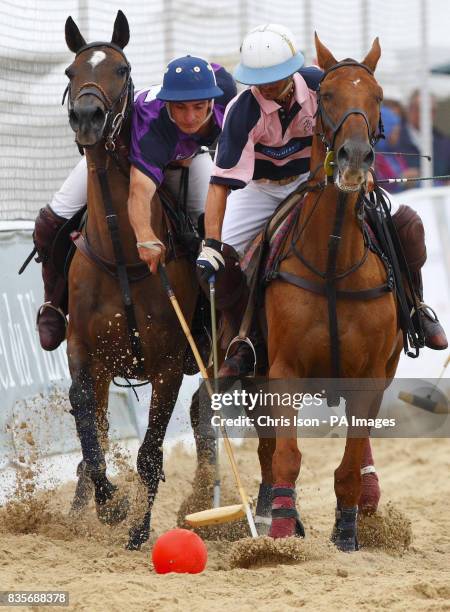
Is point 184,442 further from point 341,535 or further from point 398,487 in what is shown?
point 341,535

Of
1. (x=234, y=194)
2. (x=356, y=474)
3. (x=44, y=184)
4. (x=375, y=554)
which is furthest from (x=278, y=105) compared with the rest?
(x=44, y=184)

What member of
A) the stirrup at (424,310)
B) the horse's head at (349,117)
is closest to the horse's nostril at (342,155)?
the horse's head at (349,117)

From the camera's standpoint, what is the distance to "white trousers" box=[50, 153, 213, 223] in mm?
7020

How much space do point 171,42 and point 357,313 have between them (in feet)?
17.7

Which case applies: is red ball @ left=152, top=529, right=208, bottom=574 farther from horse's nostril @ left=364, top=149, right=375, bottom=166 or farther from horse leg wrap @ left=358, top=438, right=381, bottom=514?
horse's nostril @ left=364, top=149, right=375, bottom=166

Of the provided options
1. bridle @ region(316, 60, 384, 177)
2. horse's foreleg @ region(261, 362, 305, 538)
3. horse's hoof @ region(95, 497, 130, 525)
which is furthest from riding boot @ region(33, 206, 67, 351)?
bridle @ region(316, 60, 384, 177)

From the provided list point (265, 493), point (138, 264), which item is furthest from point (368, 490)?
point (138, 264)

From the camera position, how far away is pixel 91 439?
6574mm

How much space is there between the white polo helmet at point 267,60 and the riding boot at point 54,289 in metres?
1.44

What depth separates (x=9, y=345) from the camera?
8016 millimetres

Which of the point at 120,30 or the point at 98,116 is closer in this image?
the point at 98,116

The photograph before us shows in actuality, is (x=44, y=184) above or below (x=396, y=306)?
above

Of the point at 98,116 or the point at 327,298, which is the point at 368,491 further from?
the point at 98,116

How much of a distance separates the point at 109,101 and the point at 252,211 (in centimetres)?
108
